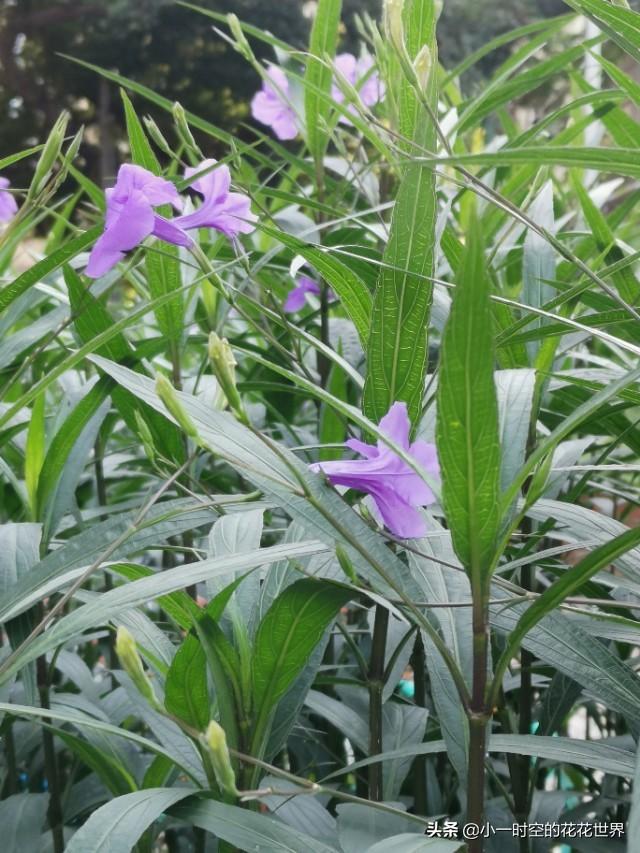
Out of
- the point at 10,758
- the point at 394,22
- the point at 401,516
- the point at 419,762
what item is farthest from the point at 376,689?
the point at 394,22

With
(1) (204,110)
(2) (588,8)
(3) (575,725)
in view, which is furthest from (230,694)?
(1) (204,110)

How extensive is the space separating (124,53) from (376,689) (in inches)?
503

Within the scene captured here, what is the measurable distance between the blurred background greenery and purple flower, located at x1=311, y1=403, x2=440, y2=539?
1189 cm

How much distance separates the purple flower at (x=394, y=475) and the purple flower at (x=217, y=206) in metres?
0.23

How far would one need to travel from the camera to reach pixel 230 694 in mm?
508

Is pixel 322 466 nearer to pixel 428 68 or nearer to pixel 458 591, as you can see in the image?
pixel 458 591

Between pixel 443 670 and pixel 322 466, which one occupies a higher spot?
pixel 322 466

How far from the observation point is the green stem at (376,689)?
0.64 meters

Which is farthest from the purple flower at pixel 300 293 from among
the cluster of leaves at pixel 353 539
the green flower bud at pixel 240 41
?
the green flower bud at pixel 240 41

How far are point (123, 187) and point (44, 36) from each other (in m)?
13.0

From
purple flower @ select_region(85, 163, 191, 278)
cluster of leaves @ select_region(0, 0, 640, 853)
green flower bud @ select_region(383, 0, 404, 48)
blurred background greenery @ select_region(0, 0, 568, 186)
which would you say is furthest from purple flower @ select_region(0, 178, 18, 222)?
blurred background greenery @ select_region(0, 0, 568, 186)

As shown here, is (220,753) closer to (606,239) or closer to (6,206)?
(606,239)

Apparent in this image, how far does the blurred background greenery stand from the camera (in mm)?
11766

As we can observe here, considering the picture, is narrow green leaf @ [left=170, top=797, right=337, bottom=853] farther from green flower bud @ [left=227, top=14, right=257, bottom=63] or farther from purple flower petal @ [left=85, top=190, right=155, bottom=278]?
green flower bud @ [left=227, top=14, right=257, bottom=63]
